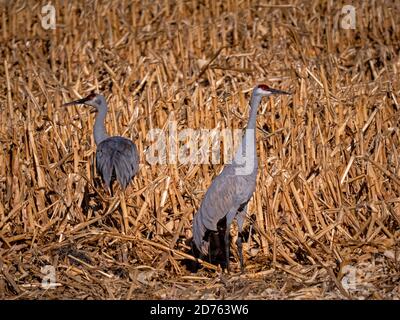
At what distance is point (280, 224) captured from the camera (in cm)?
609

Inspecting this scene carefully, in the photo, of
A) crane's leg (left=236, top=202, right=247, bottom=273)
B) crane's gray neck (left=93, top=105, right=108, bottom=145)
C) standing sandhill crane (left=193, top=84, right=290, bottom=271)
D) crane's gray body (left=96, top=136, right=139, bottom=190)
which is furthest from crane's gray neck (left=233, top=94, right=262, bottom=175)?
crane's gray neck (left=93, top=105, right=108, bottom=145)

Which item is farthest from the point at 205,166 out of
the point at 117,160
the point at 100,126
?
the point at 100,126

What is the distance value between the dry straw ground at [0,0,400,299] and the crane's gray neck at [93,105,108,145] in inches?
7.3

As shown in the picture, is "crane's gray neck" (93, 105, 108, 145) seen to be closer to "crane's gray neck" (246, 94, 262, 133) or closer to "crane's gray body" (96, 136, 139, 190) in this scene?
"crane's gray body" (96, 136, 139, 190)

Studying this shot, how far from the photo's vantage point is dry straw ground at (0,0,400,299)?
5578 millimetres

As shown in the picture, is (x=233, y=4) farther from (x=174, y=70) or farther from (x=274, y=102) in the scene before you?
(x=274, y=102)

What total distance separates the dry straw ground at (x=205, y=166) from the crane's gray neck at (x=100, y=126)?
0.18 m

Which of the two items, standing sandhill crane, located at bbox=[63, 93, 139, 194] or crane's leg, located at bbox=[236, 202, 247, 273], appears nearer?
crane's leg, located at bbox=[236, 202, 247, 273]

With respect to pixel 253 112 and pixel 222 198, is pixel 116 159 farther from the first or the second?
pixel 253 112

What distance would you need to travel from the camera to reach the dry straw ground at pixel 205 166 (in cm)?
558

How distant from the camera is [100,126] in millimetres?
7402

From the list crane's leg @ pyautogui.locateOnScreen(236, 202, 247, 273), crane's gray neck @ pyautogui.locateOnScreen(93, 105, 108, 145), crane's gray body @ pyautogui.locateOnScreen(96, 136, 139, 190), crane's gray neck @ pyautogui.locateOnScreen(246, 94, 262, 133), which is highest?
crane's gray neck @ pyautogui.locateOnScreen(246, 94, 262, 133)

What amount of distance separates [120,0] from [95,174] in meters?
4.65

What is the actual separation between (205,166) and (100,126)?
45.2 inches
